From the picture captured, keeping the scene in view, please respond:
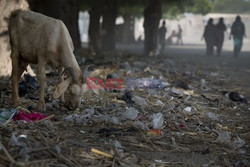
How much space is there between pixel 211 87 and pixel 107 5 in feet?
40.8

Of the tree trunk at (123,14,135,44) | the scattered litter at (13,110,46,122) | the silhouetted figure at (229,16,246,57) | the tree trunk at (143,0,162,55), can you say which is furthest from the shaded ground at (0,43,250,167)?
the tree trunk at (123,14,135,44)

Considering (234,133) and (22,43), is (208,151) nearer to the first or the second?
(234,133)

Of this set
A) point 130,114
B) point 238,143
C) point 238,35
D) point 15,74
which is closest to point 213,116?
point 238,143

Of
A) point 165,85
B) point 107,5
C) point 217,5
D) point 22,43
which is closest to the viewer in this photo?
point 22,43

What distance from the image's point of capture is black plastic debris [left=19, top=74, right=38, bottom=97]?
8039mm

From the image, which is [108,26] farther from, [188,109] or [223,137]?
[223,137]

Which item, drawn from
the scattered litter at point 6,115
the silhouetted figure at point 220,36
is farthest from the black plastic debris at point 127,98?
the silhouetted figure at point 220,36

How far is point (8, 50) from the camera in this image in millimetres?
9156

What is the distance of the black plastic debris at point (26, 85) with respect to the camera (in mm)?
8039

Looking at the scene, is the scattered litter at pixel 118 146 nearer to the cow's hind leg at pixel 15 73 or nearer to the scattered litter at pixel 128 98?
the cow's hind leg at pixel 15 73

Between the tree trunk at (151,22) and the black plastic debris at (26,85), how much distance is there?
1135 centimetres

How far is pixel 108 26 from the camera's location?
969 inches

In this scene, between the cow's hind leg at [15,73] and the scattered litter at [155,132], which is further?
the cow's hind leg at [15,73]

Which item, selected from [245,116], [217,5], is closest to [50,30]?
[245,116]
